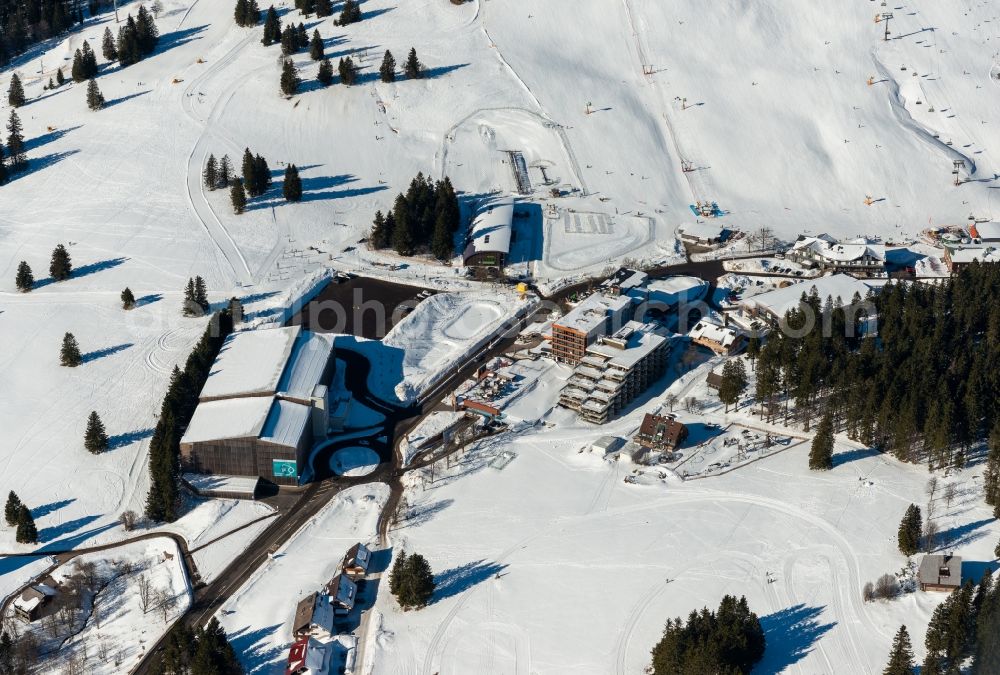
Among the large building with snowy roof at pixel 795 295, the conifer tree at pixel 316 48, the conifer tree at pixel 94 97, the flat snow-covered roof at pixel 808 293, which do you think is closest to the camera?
the large building with snowy roof at pixel 795 295

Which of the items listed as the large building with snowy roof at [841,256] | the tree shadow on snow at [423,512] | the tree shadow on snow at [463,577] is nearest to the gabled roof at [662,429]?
the tree shadow on snow at [423,512]

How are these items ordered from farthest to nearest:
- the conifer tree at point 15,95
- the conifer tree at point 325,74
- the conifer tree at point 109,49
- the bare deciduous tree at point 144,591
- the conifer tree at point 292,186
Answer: the conifer tree at point 109,49
the conifer tree at point 15,95
the conifer tree at point 325,74
the conifer tree at point 292,186
the bare deciduous tree at point 144,591

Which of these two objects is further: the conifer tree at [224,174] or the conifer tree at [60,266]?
the conifer tree at [224,174]

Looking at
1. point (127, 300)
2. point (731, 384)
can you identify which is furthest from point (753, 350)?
point (127, 300)

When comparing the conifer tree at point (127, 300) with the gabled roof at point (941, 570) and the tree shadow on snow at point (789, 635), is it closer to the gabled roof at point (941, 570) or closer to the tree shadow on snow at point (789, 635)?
the tree shadow on snow at point (789, 635)


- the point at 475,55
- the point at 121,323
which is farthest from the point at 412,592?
the point at 475,55

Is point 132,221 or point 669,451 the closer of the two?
point 669,451

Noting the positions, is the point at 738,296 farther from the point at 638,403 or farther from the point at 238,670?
the point at 238,670

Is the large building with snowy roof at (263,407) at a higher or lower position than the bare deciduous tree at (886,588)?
higher
